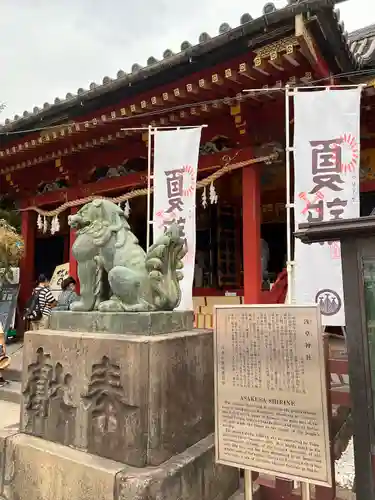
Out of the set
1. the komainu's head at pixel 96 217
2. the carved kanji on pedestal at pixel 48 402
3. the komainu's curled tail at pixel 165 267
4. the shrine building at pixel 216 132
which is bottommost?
the carved kanji on pedestal at pixel 48 402

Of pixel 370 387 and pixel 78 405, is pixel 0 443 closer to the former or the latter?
pixel 78 405

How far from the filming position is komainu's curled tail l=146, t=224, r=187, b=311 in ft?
9.34

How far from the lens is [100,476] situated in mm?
2275

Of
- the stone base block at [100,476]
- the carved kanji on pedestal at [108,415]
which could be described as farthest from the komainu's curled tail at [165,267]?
the stone base block at [100,476]

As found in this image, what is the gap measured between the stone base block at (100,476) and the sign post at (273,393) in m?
0.42

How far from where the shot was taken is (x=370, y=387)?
1959 millimetres

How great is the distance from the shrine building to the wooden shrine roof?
16 millimetres

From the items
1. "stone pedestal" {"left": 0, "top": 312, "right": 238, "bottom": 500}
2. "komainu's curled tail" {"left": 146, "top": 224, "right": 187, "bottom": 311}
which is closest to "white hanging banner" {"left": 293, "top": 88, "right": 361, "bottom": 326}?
"stone pedestal" {"left": 0, "top": 312, "right": 238, "bottom": 500}

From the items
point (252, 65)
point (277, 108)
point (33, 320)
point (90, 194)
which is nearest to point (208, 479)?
point (252, 65)

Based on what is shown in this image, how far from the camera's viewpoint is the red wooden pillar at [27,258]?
950 centimetres

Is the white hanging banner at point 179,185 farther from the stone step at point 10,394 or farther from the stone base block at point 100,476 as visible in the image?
the stone base block at point 100,476

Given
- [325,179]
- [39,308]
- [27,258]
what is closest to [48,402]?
[325,179]

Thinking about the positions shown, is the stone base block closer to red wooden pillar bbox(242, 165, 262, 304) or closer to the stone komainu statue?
the stone komainu statue

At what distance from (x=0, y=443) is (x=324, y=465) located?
225cm
